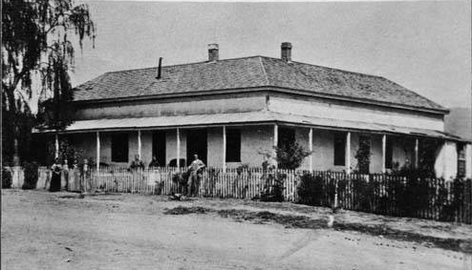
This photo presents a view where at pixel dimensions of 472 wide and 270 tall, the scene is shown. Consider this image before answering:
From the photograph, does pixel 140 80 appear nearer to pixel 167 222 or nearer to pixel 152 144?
pixel 152 144

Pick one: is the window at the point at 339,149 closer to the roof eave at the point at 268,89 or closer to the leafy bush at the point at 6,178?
the roof eave at the point at 268,89

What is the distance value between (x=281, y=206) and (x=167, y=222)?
14.1 ft

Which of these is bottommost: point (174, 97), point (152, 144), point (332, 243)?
A: point (332, 243)

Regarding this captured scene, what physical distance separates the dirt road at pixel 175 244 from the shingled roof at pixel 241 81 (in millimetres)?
12102

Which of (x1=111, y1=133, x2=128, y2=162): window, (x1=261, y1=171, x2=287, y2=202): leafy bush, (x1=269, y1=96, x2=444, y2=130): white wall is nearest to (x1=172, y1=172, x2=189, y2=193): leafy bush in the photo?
(x1=261, y1=171, x2=287, y2=202): leafy bush

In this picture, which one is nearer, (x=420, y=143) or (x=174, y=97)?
(x=420, y=143)

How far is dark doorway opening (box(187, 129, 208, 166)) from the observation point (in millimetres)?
24344

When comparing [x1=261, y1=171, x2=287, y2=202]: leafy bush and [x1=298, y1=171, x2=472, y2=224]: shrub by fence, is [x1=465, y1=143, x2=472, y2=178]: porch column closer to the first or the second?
[x1=298, y1=171, x2=472, y2=224]: shrub by fence

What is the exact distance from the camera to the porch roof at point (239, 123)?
2226 centimetres

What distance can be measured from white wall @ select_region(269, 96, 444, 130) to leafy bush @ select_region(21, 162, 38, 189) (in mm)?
12166

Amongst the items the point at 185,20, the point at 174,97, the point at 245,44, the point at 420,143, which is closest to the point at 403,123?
the point at 420,143

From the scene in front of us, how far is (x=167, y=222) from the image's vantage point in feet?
41.4

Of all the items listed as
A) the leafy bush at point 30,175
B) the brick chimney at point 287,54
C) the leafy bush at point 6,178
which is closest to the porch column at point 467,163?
the brick chimney at point 287,54

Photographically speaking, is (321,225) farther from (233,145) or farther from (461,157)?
(461,157)
